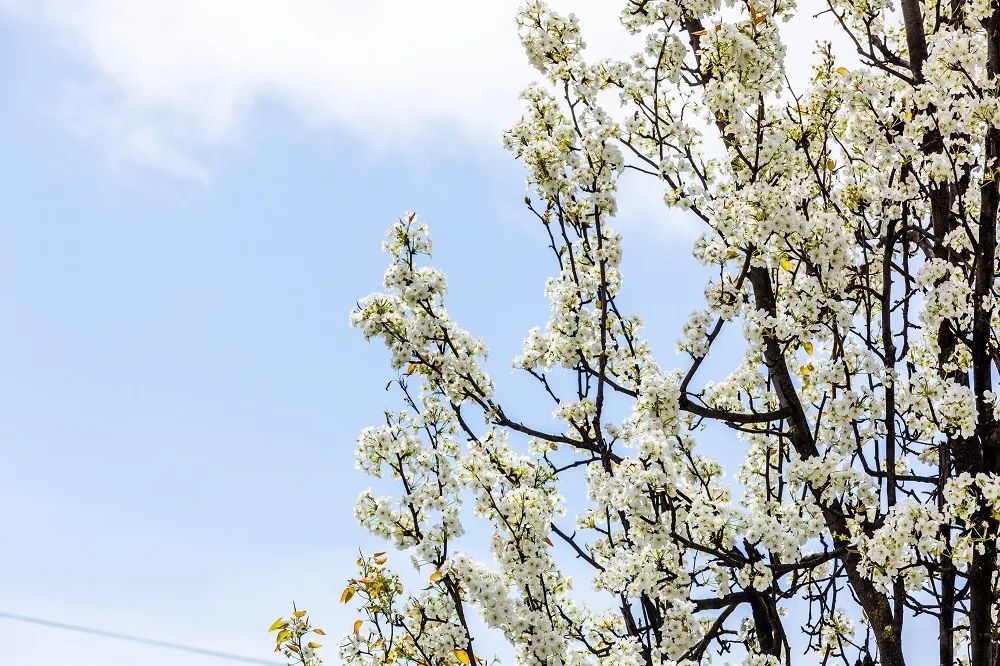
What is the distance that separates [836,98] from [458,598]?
11.8ft

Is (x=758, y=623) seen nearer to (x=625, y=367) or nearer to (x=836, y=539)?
(x=836, y=539)

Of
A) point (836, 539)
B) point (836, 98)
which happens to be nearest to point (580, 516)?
point (836, 539)

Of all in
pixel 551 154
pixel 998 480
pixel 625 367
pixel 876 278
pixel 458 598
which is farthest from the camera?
pixel 876 278

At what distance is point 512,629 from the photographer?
5090mm

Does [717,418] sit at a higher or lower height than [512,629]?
higher

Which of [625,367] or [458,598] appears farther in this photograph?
[625,367]

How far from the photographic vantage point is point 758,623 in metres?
5.79

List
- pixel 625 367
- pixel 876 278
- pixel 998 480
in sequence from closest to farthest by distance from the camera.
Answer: pixel 998 480 → pixel 625 367 → pixel 876 278

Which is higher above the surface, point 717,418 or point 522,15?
point 522,15

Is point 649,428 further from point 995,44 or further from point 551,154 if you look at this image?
point 995,44

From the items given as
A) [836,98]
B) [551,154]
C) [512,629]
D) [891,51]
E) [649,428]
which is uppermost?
[891,51]

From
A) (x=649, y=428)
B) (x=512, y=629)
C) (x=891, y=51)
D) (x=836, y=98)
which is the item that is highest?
(x=891, y=51)

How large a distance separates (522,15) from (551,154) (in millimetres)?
1044

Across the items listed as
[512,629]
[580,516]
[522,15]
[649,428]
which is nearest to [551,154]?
[522,15]
